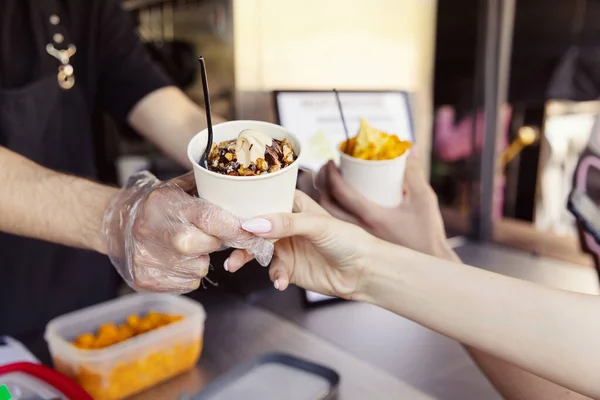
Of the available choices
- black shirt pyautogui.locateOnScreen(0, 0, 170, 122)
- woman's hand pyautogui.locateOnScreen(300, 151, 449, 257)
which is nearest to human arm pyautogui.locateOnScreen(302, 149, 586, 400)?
woman's hand pyautogui.locateOnScreen(300, 151, 449, 257)

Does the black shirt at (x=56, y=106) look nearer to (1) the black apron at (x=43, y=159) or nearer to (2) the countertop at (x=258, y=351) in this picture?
(1) the black apron at (x=43, y=159)

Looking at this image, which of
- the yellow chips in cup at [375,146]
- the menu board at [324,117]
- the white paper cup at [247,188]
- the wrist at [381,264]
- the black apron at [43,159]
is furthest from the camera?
the menu board at [324,117]

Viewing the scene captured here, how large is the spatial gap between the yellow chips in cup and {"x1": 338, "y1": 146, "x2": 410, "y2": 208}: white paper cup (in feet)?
0.05

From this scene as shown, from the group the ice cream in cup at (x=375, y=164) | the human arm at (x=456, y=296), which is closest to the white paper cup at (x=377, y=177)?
the ice cream in cup at (x=375, y=164)

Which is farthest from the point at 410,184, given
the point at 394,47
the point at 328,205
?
the point at 394,47

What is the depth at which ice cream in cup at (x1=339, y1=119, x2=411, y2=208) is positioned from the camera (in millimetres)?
960

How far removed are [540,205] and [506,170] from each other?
297 millimetres

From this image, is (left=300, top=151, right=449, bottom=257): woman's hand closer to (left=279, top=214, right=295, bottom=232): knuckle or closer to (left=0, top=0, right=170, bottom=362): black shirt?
(left=279, top=214, right=295, bottom=232): knuckle

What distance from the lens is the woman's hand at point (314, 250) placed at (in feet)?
2.17

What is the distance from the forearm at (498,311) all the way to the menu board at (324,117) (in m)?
0.74

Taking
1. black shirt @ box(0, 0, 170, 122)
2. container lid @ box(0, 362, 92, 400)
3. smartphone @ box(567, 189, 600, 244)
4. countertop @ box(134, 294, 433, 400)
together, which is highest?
black shirt @ box(0, 0, 170, 122)

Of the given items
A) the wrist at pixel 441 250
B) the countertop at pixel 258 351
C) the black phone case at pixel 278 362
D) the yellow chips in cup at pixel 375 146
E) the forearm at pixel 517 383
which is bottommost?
the countertop at pixel 258 351

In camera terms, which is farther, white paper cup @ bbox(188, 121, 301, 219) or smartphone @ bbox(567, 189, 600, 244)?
smartphone @ bbox(567, 189, 600, 244)

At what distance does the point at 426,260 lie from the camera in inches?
30.0
